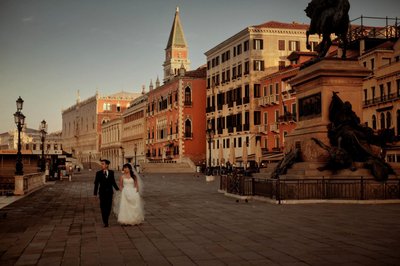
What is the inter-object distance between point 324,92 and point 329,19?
11.3 feet

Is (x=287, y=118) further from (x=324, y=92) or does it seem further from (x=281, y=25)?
(x=324, y=92)

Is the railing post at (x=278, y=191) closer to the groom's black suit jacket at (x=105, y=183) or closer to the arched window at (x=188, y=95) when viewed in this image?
the groom's black suit jacket at (x=105, y=183)

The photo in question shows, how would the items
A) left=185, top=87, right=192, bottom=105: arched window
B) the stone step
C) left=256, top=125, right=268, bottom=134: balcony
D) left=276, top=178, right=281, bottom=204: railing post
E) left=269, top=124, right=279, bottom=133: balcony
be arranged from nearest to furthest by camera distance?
left=276, top=178, right=281, bottom=204: railing post → left=269, top=124, right=279, bottom=133: balcony → left=256, top=125, right=268, bottom=134: balcony → the stone step → left=185, top=87, right=192, bottom=105: arched window

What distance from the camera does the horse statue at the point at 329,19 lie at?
20.9 m

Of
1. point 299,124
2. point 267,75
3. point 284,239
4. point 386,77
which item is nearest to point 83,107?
point 267,75

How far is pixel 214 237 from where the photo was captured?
11.0 metres

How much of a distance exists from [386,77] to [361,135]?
26.2 meters

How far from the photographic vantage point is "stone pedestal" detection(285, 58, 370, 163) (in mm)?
19422

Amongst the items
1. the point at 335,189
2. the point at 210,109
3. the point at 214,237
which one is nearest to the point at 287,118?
the point at 210,109

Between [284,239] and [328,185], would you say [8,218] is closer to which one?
[284,239]

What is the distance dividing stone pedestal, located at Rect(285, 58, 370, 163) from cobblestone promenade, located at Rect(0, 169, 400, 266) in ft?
10.2

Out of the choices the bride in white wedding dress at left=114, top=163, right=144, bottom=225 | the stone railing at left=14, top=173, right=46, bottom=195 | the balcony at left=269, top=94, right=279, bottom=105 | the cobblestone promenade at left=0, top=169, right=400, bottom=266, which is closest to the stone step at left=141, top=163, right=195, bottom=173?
the balcony at left=269, top=94, right=279, bottom=105

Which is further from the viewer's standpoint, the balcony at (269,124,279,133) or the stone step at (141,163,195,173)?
the stone step at (141,163,195,173)

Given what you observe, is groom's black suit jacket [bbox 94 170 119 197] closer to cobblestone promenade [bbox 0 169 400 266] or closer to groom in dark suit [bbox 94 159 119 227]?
groom in dark suit [bbox 94 159 119 227]
